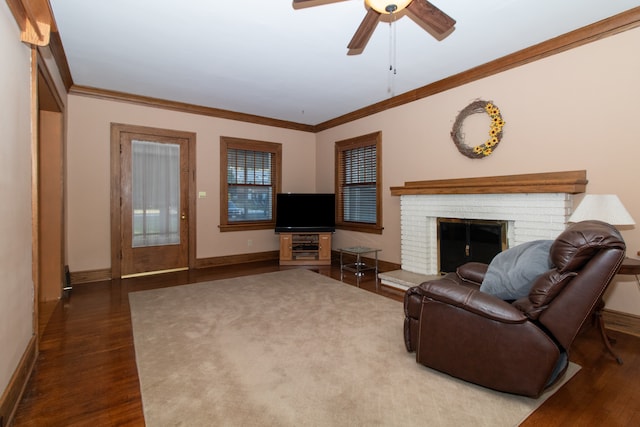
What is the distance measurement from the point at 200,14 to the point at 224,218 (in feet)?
12.0

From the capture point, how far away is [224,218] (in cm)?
597

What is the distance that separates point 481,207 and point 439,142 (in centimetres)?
110

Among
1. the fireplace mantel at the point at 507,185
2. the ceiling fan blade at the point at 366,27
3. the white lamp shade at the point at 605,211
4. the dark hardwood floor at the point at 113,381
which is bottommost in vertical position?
the dark hardwood floor at the point at 113,381

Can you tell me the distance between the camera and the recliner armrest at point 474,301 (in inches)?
75.8

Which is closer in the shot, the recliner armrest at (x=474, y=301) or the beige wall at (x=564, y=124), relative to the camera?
the recliner armrest at (x=474, y=301)

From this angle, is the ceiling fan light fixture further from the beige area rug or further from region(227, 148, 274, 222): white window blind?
region(227, 148, 274, 222): white window blind

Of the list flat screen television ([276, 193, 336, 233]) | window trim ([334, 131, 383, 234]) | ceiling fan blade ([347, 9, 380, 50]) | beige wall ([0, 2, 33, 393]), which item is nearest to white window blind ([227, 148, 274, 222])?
flat screen television ([276, 193, 336, 233])

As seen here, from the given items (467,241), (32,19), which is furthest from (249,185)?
(32,19)

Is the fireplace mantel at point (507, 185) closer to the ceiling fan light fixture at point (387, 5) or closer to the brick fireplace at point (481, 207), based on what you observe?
the brick fireplace at point (481, 207)

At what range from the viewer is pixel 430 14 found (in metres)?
2.31

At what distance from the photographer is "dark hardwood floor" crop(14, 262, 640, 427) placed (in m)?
1.83

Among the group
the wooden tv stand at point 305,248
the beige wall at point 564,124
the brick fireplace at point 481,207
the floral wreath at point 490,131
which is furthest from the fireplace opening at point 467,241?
the wooden tv stand at point 305,248

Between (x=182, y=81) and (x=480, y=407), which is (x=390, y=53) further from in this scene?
(x=480, y=407)

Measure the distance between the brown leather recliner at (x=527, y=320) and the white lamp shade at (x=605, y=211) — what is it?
76 centimetres
